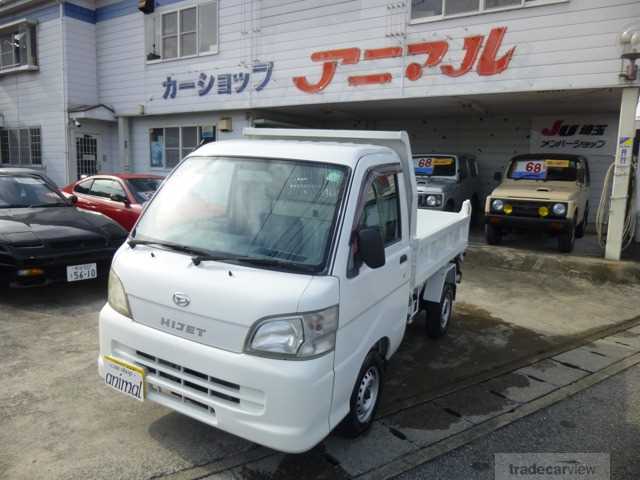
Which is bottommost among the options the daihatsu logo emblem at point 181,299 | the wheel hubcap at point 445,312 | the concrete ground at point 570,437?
the concrete ground at point 570,437

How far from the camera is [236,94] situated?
12.6 m

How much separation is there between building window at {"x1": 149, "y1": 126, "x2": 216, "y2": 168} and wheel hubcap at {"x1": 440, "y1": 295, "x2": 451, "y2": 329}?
394 inches

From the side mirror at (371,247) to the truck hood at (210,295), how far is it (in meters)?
0.26

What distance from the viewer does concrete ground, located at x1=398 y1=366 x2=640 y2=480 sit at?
2.94 m

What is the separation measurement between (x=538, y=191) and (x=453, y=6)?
3974 mm

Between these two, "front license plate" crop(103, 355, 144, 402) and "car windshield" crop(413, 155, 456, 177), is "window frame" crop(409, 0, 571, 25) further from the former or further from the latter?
"front license plate" crop(103, 355, 144, 402)

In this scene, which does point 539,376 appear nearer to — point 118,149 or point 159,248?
point 159,248

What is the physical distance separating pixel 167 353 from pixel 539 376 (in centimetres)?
323

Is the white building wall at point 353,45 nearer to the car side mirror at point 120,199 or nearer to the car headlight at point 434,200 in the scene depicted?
the car headlight at point 434,200

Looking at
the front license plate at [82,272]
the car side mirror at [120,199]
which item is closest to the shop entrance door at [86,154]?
the car side mirror at [120,199]

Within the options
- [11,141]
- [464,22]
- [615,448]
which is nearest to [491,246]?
[464,22]

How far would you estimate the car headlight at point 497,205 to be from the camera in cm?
967

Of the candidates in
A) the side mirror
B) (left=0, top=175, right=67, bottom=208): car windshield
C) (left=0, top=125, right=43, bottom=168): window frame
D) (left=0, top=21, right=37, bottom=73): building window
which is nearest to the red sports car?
(left=0, top=175, right=67, bottom=208): car windshield

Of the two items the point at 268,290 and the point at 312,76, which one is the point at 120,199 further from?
the point at 268,290
